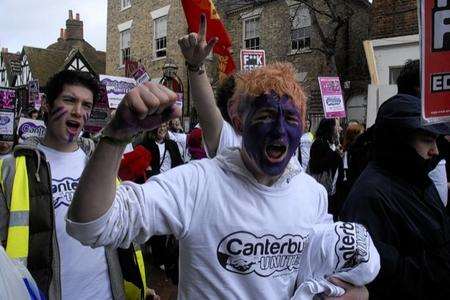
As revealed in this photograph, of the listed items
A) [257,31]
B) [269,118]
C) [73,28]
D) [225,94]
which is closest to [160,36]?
[257,31]

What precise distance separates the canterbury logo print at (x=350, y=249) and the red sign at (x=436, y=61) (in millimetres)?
717

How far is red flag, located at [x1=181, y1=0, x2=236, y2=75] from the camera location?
128 inches

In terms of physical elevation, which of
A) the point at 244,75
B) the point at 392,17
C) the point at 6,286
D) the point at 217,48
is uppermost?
the point at 392,17

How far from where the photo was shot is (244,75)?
175 cm

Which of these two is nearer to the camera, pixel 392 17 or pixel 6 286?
pixel 6 286

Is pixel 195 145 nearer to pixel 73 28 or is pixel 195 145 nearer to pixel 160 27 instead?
pixel 160 27

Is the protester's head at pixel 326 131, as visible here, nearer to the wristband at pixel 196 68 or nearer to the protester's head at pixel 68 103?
the protester's head at pixel 68 103

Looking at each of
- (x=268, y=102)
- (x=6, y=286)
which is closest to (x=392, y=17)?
(x=268, y=102)

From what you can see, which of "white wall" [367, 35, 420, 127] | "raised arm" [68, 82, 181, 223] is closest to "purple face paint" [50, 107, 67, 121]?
"raised arm" [68, 82, 181, 223]

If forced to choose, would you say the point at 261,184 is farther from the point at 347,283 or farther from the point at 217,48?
the point at 217,48

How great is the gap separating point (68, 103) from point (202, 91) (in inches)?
37.4

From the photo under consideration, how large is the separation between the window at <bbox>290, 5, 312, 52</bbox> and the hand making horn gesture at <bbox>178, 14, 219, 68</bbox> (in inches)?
576

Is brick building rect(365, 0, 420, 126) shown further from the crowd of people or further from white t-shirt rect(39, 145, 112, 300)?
→ white t-shirt rect(39, 145, 112, 300)

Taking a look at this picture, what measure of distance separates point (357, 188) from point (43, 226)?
1523 millimetres
